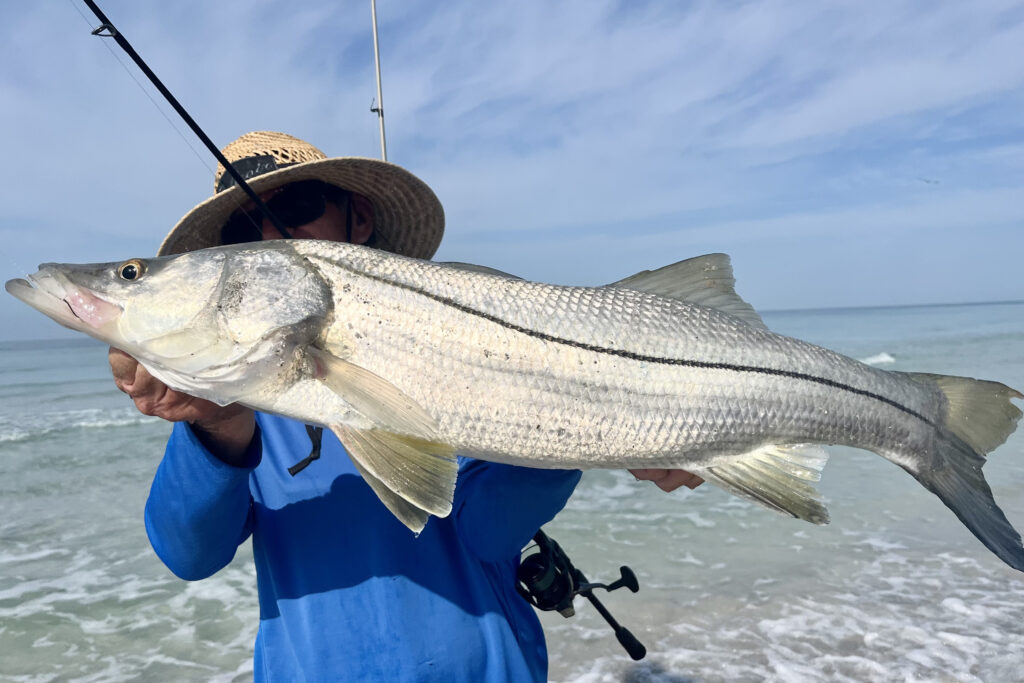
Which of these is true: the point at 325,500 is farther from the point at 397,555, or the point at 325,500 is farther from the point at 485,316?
the point at 485,316

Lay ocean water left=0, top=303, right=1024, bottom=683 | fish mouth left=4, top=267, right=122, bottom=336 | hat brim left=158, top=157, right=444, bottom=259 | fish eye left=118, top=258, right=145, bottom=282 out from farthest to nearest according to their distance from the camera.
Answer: ocean water left=0, top=303, right=1024, bottom=683 → hat brim left=158, top=157, right=444, bottom=259 → fish eye left=118, top=258, right=145, bottom=282 → fish mouth left=4, top=267, right=122, bottom=336

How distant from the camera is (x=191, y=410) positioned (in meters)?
1.79

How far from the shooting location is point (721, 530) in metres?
6.90

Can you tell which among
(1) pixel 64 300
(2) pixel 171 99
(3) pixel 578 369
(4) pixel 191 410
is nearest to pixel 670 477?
(3) pixel 578 369

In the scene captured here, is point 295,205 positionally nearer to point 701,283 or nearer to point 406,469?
point 406,469

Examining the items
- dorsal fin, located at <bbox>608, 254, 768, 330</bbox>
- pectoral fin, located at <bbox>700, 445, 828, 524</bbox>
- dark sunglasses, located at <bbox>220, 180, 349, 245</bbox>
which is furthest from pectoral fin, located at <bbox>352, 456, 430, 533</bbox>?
dark sunglasses, located at <bbox>220, 180, 349, 245</bbox>

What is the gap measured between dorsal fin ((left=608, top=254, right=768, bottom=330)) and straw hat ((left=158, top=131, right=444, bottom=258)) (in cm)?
120

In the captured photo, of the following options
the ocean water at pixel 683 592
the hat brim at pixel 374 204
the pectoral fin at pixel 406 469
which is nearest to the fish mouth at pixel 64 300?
the pectoral fin at pixel 406 469

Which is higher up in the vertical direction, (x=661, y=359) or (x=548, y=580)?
(x=661, y=359)

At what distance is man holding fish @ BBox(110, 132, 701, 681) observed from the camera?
Result: 71.9 inches

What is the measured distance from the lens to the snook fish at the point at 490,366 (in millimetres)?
1696

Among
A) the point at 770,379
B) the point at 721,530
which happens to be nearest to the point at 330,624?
the point at 770,379

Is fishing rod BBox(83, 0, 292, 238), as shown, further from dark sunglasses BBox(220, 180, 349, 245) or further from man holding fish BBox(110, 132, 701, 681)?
man holding fish BBox(110, 132, 701, 681)

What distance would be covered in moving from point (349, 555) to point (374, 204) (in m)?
1.66
